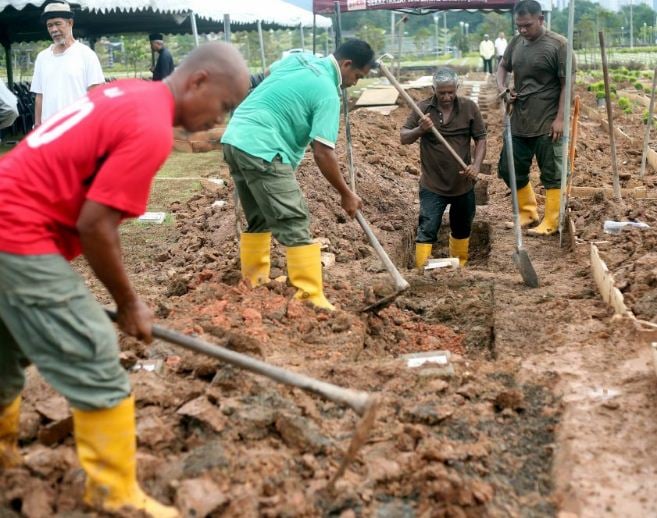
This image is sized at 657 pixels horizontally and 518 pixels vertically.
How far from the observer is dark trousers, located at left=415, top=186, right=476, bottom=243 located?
7555mm

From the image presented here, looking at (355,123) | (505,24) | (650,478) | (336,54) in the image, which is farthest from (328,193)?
(505,24)

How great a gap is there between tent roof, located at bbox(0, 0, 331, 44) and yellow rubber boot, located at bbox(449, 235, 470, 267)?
5.53 m

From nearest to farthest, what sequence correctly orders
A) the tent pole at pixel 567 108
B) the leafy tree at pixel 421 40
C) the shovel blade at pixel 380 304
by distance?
the shovel blade at pixel 380 304
the tent pole at pixel 567 108
the leafy tree at pixel 421 40

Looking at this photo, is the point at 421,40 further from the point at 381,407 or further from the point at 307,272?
the point at 381,407

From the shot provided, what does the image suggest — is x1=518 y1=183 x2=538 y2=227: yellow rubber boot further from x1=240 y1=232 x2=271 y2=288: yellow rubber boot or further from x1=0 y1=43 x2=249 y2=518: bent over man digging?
x1=0 y1=43 x2=249 y2=518: bent over man digging

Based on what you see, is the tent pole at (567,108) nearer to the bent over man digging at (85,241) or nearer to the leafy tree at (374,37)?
the bent over man digging at (85,241)

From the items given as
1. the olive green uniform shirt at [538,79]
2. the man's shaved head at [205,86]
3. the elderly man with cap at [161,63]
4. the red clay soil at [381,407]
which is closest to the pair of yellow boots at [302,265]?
the red clay soil at [381,407]

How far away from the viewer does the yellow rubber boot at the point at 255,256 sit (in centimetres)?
603

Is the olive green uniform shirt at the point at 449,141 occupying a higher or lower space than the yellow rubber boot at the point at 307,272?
higher

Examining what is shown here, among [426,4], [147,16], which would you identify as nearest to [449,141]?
[426,4]

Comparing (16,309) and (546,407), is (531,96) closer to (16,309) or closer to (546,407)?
(546,407)

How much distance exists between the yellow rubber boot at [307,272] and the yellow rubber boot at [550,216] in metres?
3.48

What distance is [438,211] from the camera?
299 inches

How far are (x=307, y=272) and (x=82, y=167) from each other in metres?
2.99
